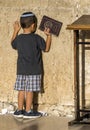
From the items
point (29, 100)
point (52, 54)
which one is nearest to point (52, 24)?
point (52, 54)

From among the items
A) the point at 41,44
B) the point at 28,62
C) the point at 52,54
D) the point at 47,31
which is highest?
the point at 47,31

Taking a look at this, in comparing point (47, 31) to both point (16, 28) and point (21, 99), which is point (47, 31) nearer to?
point (16, 28)

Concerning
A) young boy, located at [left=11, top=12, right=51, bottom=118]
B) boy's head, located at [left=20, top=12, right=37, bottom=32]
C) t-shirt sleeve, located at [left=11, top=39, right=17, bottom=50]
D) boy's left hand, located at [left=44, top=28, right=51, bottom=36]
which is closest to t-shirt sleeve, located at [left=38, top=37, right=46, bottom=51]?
young boy, located at [left=11, top=12, right=51, bottom=118]

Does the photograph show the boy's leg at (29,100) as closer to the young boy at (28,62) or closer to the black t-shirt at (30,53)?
the young boy at (28,62)

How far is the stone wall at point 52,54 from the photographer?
788 cm

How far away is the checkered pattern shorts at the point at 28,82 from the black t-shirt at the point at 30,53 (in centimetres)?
6

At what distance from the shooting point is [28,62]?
Answer: 7.83 metres

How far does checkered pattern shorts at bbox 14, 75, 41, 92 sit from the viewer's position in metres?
7.83

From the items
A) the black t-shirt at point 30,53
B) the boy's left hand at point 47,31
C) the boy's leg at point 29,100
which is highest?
the boy's left hand at point 47,31

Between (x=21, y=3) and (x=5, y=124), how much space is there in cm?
186

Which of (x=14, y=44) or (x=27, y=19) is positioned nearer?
(x=27, y=19)

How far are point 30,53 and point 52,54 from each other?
351 mm

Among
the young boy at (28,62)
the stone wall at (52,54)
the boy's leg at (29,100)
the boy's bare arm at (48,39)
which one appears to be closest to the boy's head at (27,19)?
the young boy at (28,62)

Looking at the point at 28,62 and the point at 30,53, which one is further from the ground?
the point at 30,53
